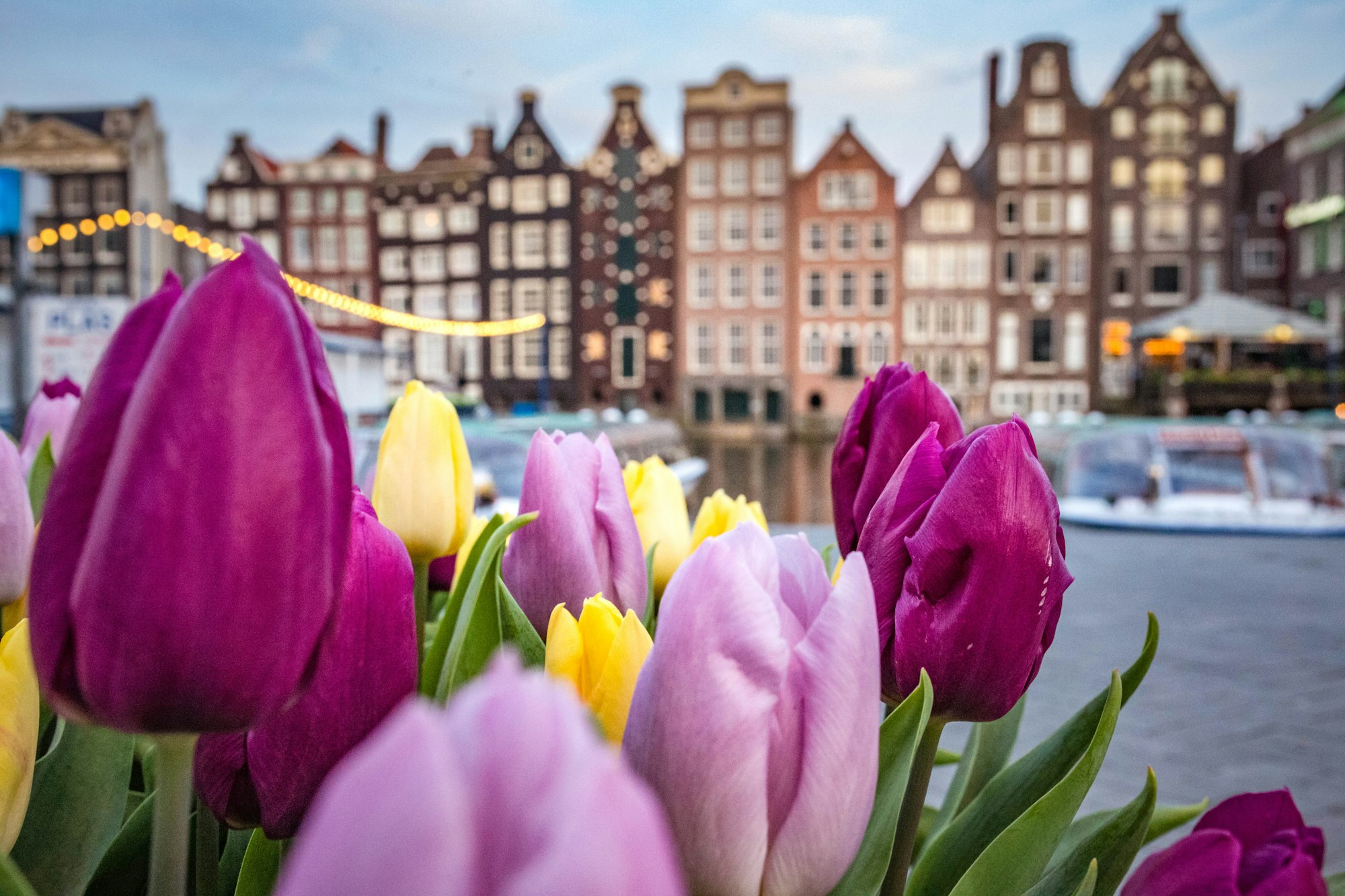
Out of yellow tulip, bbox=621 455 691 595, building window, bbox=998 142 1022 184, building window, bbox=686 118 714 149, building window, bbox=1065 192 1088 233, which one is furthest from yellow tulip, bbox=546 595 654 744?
building window, bbox=686 118 714 149

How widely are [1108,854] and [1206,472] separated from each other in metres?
8.87

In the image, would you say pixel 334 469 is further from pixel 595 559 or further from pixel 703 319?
pixel 703 319

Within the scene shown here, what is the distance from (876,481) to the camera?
1.65ft

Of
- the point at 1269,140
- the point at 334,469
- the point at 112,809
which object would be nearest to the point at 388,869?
the point at 334,469

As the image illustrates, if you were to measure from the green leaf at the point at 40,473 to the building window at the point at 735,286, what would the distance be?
29835 millimetres

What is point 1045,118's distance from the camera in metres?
28.9

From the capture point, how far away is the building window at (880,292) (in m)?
29.3

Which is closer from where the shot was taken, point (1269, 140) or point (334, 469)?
point (334, 469)

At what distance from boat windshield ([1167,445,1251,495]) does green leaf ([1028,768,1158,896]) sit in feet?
28.2

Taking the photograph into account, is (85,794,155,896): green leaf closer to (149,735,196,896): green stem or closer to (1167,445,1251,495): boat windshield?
(149,735,196,896): green stem

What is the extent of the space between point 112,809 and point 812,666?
0.30 meters

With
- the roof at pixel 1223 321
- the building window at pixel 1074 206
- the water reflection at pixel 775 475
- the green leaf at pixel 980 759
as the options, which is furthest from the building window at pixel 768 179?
the green leaf at pixel 980 759

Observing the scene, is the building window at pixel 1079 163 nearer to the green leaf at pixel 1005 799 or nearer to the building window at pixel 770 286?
the building window at pixel 770 286

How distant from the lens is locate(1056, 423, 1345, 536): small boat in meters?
7.75
